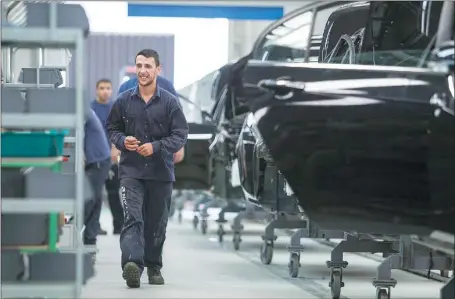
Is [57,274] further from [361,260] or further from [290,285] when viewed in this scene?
[361,260]

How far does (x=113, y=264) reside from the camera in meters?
9.03

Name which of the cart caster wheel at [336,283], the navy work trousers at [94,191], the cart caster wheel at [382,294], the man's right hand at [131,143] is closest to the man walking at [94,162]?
the navy work trousers at [94,191]

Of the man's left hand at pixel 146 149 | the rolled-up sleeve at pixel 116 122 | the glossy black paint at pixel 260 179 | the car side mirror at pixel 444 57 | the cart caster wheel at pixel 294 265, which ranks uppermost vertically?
the car side mirror at pixel 444 57

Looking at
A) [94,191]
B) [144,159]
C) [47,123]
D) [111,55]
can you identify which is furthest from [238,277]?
[111,55]

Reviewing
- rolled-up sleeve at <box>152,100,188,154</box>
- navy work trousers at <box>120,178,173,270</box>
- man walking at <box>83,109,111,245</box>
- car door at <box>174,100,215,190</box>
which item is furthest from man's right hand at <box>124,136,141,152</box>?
car door at <box>174,100,215,190</box>

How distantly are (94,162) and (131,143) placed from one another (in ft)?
7.42

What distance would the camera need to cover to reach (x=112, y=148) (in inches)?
407

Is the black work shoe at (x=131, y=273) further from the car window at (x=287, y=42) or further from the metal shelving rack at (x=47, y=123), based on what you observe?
the metal shelving rack at (x=47, y=123)

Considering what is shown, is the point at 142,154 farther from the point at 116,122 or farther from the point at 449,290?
the point at 449,290

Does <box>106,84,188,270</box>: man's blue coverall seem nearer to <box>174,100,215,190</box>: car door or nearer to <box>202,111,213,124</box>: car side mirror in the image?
<box>202,111,213,124</box>: car side mirror

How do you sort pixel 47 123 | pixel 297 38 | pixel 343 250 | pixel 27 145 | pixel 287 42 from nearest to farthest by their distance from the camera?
pixel 47 123 → pixel 27 145 → pixel 343 250 → pixel 297 38 → pixel 287 42

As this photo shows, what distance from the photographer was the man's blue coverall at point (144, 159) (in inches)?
287

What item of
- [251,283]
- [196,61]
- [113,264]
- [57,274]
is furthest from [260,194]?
[196,61]

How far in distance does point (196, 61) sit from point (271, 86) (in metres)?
12.1
